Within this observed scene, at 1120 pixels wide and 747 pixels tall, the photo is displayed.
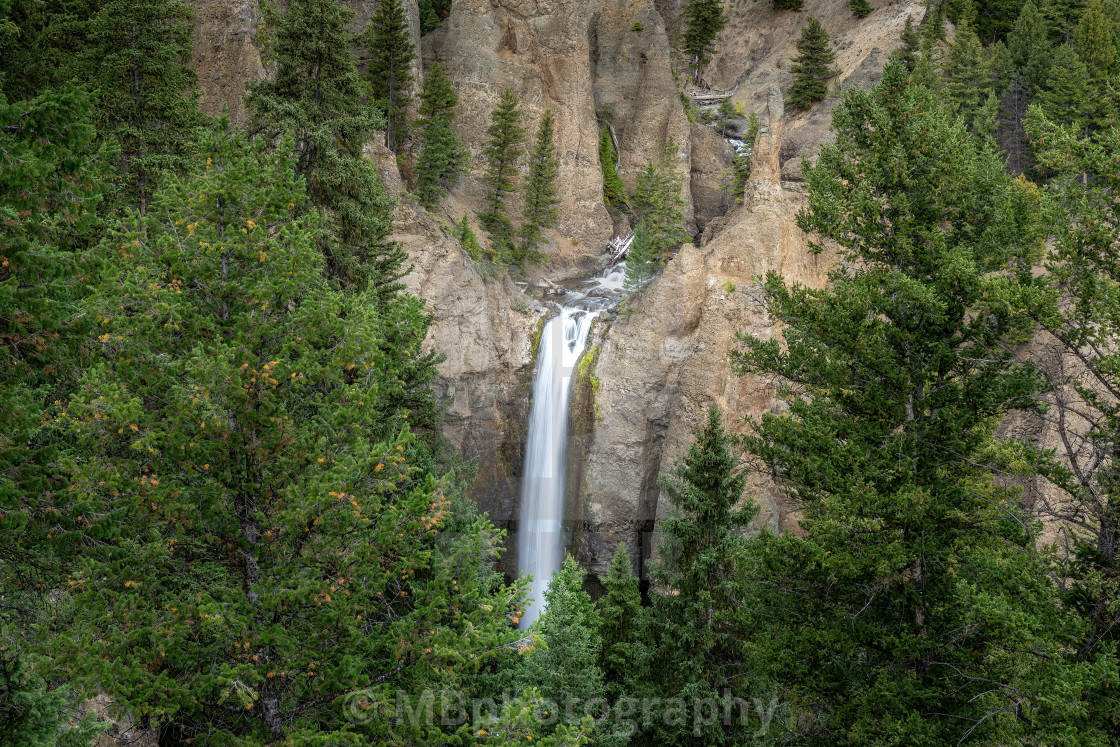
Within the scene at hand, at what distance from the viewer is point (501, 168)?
35.4 m

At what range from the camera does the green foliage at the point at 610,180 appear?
42344 mm

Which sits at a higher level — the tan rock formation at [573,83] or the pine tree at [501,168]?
the tan rock formation at [573,83]

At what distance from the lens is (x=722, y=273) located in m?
26.4

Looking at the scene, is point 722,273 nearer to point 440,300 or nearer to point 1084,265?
point 440,300

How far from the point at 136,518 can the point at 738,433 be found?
65.8 ft

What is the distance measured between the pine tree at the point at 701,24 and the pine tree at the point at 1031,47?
735 inches

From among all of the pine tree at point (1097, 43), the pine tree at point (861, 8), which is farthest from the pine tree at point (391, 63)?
the pine tree at point (1097, 43)

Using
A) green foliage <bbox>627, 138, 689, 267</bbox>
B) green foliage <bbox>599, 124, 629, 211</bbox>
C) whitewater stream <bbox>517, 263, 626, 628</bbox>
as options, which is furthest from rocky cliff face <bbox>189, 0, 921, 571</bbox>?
green foliage <bbox>599, 124, 629, 211</bbox>

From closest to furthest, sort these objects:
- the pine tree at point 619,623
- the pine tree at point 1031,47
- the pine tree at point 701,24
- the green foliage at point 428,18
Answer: the pine tree at point 619,623
the pine tree at point 1031,47
the green foliage at point 428,18
the pine tree at point 701,24

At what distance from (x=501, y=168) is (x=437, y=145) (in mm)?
3940

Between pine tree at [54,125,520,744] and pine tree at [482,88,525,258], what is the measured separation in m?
26.6

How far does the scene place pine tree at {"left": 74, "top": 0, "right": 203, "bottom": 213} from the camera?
55.9ft

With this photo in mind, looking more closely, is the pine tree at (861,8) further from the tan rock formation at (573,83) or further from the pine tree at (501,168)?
the pine tree at (501,168)

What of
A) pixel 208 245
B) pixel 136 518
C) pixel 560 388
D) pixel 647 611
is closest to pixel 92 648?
pixel 136 518
